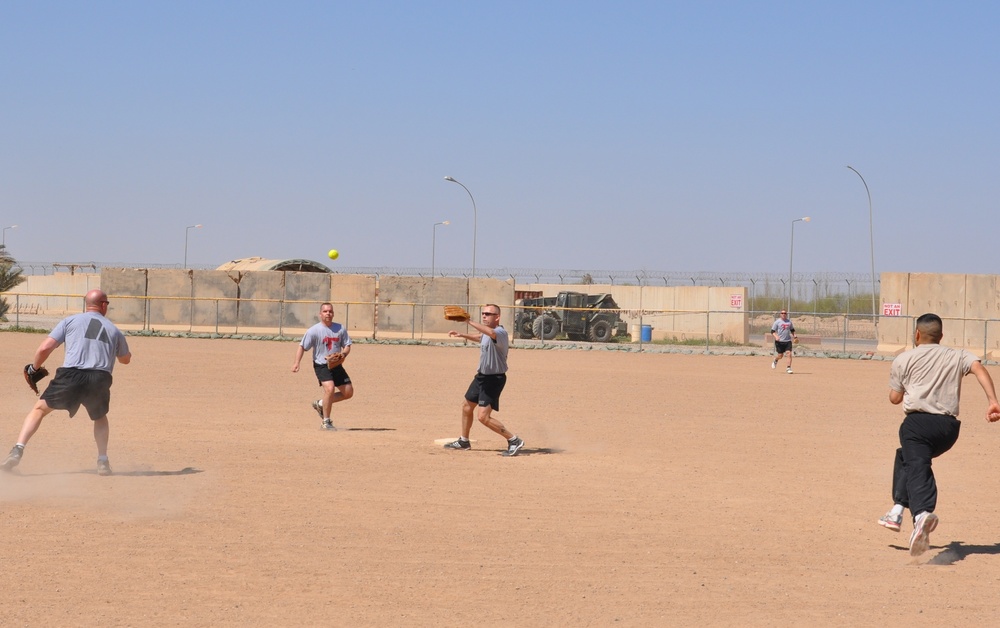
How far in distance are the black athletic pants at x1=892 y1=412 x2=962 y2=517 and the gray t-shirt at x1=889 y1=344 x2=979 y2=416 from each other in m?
0.07

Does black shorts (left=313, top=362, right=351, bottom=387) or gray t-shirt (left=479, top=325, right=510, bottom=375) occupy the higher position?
gray t-shirt (left=479, top=325, right=510, bottom=375)

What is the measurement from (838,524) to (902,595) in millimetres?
2126

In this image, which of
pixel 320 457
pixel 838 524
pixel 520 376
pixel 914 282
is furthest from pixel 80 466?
pixel 914 282

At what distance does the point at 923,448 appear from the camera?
7738mm

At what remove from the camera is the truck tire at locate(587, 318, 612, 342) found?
41375 millimetres

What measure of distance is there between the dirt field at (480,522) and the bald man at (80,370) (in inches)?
21.0

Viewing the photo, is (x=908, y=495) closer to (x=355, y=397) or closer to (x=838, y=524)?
(x=838, y=524)

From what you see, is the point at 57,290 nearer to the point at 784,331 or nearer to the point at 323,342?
the point at 784,331

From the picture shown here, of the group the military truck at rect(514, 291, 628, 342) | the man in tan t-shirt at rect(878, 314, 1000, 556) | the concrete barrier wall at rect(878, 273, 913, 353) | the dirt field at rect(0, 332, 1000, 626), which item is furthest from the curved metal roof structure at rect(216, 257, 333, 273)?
the man in tan t-shirt at rect(878, 314, 1000, 556)

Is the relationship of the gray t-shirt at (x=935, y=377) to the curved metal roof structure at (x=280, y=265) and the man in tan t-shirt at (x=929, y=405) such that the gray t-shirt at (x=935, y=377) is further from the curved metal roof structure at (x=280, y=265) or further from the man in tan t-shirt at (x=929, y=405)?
the curved metal roof structure at (x=280, y=265)

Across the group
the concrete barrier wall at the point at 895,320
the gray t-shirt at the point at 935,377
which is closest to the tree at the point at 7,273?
the concrete barrier wall at the point at 895,320

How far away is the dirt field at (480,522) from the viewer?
20.5 feet

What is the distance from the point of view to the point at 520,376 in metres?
23.4

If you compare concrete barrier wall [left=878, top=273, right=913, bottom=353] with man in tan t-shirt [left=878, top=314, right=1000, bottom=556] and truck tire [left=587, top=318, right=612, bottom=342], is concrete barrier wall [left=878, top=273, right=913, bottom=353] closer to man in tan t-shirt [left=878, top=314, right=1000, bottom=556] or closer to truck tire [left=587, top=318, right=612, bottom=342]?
truck tire [left=587, top=318, right=612, bottom=342]
